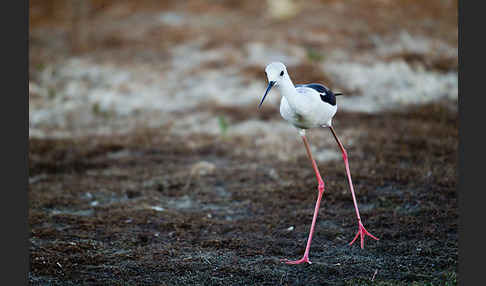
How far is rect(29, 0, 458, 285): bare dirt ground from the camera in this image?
4.09m

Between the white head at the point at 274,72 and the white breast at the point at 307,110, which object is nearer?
the white head at the point at 274,72

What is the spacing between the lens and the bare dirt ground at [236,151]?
4086mm

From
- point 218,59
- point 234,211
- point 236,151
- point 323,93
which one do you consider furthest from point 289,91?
point 218,59

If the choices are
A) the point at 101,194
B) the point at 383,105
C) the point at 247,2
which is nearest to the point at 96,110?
the point at 101,194

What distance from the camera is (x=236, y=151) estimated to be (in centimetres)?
738

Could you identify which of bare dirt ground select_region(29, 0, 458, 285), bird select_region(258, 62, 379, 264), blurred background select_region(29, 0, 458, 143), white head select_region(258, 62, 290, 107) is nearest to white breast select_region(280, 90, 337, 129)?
bird select_region(258, 62, 379, 264)

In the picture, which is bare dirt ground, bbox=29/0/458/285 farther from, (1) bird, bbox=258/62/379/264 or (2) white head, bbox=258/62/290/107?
(2) white head, bbox=258/62/290/107

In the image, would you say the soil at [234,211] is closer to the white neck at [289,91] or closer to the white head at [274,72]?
the white neck at [289,91]

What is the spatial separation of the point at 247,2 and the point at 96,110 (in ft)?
28.0

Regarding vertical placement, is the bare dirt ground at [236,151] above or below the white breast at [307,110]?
below

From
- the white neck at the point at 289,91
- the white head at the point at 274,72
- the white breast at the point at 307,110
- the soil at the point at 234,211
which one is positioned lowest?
the soil at the point at 234,211

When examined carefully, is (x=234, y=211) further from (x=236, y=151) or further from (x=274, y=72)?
(x=274, y=72)

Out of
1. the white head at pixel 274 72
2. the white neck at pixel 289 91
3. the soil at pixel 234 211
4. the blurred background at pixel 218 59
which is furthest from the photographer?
the blurred background at pixel 218 59

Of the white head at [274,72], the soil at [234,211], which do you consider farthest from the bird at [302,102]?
the soil at [234,211]
